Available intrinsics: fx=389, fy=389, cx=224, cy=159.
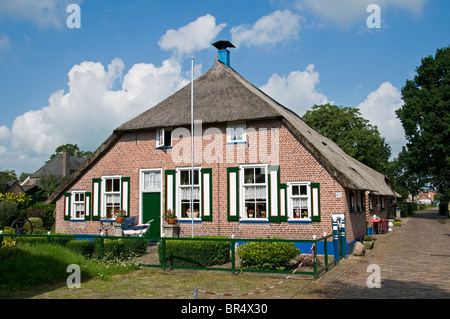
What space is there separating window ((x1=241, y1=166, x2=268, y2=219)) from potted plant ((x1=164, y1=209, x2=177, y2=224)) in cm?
262

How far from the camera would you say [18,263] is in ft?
27.8

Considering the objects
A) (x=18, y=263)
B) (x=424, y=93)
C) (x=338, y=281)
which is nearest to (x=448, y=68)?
(x=424, y=93)

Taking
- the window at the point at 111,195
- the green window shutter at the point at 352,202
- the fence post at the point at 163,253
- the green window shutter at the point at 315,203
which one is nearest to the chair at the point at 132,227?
the window at the point at 111,195

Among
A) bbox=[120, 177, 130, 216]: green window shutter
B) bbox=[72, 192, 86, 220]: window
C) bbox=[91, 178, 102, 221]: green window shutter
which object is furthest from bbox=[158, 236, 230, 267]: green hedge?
bbox=[72, 192, 86, 220]: window

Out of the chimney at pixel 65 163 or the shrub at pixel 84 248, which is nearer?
the shrub at pixel 84 248

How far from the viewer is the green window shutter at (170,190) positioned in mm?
14531

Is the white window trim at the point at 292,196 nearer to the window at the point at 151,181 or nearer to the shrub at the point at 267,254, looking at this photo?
the shrub at the point at 267,254

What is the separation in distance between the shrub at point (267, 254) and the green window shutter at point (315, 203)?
10.5ft

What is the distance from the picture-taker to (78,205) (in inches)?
643

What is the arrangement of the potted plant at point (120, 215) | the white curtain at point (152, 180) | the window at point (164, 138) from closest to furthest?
the potted plant at point (120, 215), the window at point (164, 138), the white curtain at point (152, 180)

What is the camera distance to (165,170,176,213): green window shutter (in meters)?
14.5
